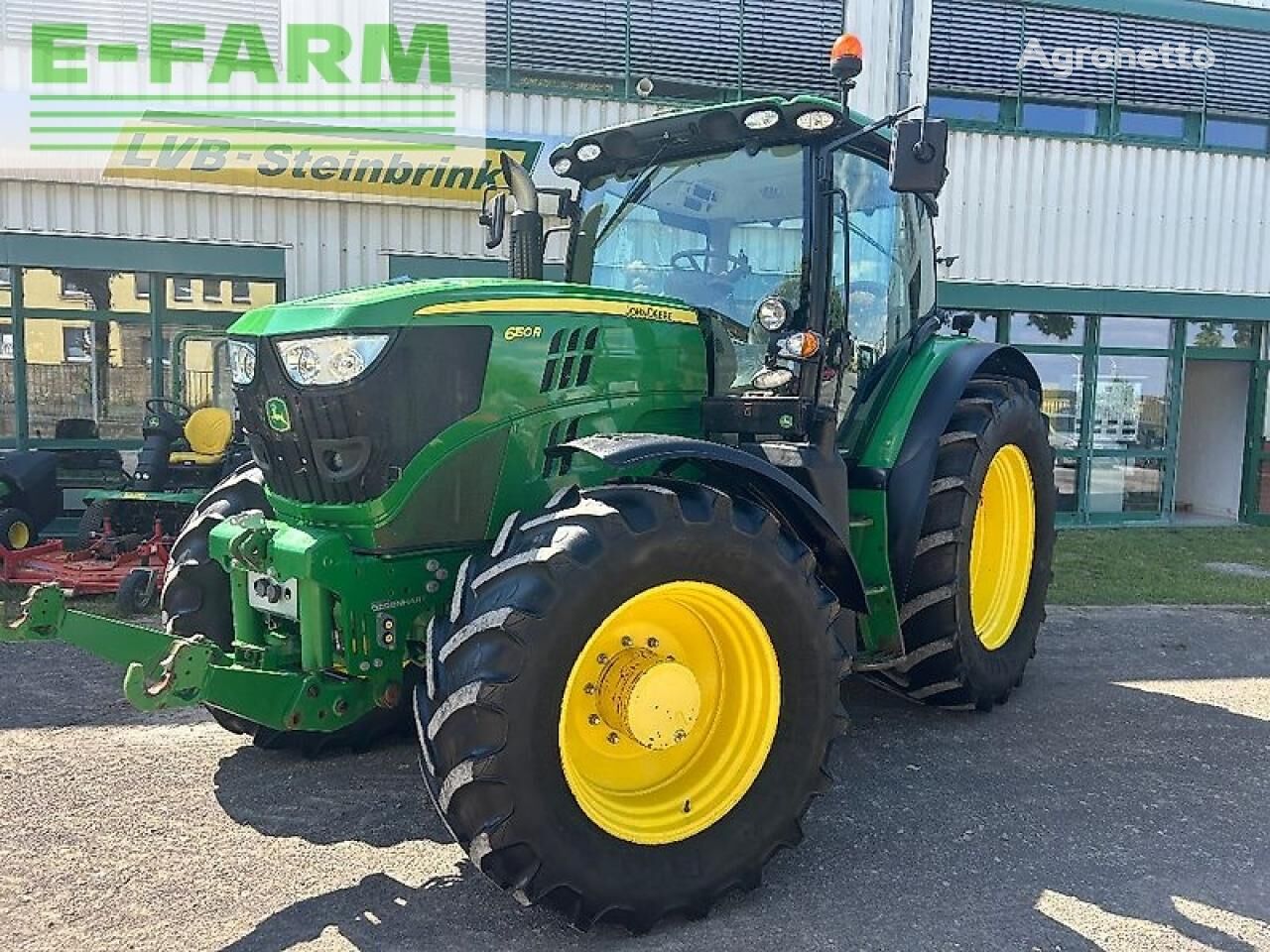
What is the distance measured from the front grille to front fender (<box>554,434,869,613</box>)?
41 centimetres

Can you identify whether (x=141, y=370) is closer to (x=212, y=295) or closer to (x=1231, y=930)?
(x=212, y=295)

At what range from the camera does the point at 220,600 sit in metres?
4.01

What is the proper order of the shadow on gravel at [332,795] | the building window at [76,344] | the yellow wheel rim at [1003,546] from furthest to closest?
the building window at [76,344] < the yellow wheel rim at [1003,546] < the shadow on gravel at [332,795]

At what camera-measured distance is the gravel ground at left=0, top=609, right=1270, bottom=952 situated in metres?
3.01

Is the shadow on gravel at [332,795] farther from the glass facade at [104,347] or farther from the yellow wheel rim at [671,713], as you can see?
the glass facade at [104,347]

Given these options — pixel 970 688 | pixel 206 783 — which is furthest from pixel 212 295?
pixel 970 688

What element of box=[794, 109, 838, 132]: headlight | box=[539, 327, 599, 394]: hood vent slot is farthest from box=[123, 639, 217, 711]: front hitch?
box=[794, 109, 838, 132]: headlight

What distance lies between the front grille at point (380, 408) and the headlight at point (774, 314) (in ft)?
3.55

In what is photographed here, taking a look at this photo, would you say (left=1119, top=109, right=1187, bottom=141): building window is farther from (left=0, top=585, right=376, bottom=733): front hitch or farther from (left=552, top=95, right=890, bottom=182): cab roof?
(left=0, top=585, right=376, bottom=733): front hitch

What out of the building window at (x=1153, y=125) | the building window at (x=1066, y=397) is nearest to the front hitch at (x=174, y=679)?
the building window at (x=1066, y=397)

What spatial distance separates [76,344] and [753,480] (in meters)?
7.94

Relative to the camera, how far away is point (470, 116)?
→ 383 inches

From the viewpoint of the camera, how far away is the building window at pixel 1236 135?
11.7m

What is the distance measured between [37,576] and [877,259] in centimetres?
591
